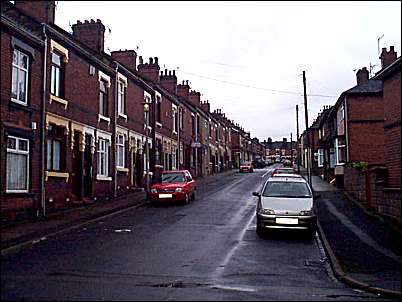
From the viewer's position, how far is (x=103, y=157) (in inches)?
1006

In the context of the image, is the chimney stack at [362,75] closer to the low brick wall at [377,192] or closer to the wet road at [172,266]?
the low brick wall at [377,192]

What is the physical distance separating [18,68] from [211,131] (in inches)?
1753

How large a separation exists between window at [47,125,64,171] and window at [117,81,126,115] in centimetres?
755

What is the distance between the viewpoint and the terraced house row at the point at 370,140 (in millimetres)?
16406

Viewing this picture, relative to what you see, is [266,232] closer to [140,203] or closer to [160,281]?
[160,281]

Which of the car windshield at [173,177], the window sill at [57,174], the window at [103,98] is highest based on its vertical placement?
the window at [103,98]

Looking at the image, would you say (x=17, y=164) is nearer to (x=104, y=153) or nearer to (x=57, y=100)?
(x=57, y=100)

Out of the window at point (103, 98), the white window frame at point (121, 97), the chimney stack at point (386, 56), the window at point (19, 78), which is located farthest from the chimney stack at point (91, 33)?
the chimney stack at point (386, 56)

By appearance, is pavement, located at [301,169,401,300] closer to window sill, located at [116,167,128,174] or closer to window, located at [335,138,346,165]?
window sill, located at [116,167,128,174]

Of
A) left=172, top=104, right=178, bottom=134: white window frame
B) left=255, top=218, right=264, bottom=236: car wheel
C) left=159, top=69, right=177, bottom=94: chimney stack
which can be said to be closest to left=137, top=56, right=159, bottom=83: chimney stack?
left=172, top=104, right=178, bottom=134: white window frame

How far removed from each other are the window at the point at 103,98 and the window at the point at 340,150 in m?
18.0

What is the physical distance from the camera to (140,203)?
2436 centimetres

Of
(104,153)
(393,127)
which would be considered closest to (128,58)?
(104,153)

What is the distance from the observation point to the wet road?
8078mm
